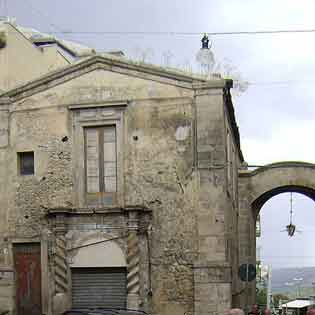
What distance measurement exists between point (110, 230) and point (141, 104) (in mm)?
3805

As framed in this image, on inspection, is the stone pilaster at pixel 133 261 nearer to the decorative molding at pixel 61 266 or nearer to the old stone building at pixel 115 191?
the old stone building at pixel 115 191

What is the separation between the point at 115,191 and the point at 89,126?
2112 mm

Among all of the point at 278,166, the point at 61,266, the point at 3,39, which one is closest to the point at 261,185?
the point at 278,166

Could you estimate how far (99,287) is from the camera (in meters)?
21.5

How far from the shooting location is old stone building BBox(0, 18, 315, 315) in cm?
2089

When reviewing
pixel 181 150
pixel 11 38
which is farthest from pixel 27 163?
pixel 11 38

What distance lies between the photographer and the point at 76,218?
21.6 meters

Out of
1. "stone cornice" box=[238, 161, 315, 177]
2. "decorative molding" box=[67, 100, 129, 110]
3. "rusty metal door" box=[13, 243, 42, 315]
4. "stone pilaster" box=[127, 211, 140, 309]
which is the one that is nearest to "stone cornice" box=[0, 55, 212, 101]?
"decorative molding" box=[67, 100, 129, 110]

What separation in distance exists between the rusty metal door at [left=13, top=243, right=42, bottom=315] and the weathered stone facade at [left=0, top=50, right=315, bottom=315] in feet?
0.60

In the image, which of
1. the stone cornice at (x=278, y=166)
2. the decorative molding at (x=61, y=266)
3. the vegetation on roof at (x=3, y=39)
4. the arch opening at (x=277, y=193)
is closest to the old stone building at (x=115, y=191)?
the decorative molding at (x=61, y=266)

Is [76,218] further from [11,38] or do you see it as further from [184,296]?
[11,38]

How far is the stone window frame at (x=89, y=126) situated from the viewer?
2173cm

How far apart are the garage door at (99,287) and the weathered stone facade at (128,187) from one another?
0.23m

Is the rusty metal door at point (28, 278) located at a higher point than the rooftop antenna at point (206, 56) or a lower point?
lower
